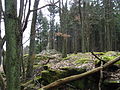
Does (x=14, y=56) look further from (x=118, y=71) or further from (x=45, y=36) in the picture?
(x=45, y=36)

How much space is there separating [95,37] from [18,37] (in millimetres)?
34924

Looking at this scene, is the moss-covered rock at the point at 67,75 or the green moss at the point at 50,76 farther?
the green moss at the point at 50,76

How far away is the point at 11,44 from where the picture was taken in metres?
2.72

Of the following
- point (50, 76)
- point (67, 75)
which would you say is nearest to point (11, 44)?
point (67, 75)

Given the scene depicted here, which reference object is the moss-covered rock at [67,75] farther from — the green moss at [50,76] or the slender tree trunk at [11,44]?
the slender tree trunk at [11,44]

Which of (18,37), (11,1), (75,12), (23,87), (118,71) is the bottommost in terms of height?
(23,87)

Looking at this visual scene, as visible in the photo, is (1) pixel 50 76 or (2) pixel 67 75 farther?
(1) pixel 50 76

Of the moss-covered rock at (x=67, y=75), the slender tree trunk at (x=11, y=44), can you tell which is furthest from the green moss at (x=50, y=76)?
the slender tree trunk at (x=11, y=44)

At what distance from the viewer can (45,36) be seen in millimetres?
36438

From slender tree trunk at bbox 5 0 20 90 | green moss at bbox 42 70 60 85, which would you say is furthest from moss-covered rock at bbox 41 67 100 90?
slender tree trunk at bbox 5 0 20 90

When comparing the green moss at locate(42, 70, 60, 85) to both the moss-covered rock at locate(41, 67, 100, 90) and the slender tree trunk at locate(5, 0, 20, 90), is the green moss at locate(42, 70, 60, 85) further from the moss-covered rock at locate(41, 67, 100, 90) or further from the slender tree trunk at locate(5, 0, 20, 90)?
the slender tree trunk at locate(5, 0, 20, 90)

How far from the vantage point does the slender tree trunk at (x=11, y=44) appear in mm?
2729

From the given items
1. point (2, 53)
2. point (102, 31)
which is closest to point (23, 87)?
point (2, 53)

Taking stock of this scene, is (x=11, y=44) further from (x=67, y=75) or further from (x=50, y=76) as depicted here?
(x=50, y=76)
